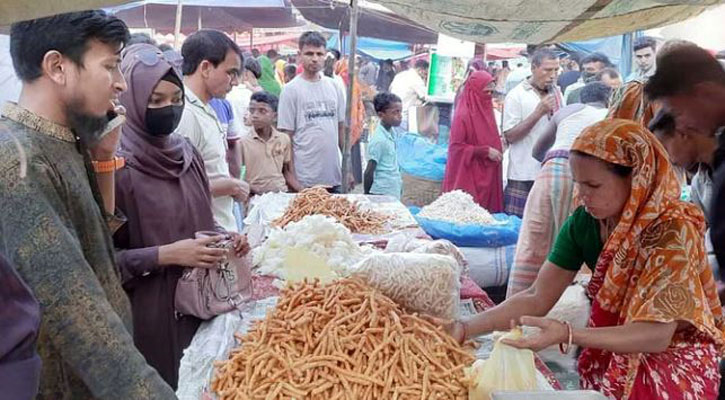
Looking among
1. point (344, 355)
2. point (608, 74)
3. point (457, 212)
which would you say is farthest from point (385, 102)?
point (344, 355)

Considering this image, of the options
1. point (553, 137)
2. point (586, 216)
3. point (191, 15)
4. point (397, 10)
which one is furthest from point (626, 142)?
point (191, 15)

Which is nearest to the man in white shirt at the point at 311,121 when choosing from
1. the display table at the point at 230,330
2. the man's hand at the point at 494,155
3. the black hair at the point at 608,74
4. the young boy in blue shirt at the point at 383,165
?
the young boy in blue shirt at the point at 383,165

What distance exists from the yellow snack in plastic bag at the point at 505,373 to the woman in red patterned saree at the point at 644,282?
4cm

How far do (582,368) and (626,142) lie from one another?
815 millimetres

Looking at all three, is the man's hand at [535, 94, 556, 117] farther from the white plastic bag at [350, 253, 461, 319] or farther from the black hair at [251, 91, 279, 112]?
the white plastic bag at [350, 253, 461, 319]

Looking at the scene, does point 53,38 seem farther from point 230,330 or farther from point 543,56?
point 543,56

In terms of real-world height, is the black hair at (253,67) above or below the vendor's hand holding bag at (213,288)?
above

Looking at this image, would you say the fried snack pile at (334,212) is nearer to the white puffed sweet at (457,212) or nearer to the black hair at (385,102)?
the white puffed sweet at (457,212)

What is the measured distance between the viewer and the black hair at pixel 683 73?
102 inches

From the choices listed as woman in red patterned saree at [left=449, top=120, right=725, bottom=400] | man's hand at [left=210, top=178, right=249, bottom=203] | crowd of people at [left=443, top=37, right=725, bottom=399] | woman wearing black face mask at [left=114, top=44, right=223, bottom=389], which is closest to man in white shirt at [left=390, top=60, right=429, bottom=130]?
man's hand at [left=210, top=178, right=249, bottom=203]

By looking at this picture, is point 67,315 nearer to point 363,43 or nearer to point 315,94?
point 315,94

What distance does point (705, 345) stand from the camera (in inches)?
79.7

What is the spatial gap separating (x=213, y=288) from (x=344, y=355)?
0.79 meters

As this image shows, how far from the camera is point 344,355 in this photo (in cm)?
195
